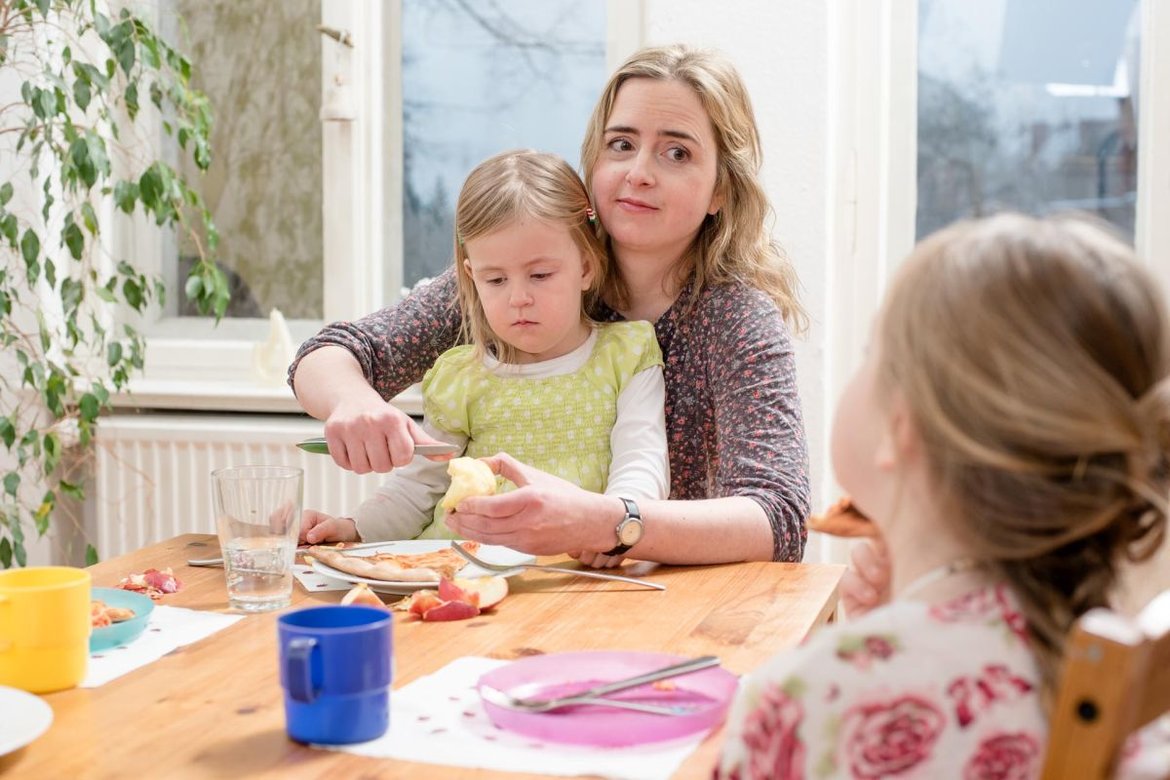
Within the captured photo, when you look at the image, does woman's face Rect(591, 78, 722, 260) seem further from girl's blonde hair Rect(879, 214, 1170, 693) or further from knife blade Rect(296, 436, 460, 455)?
girl's blonde hair Rect(879, 214, 1170, 693)

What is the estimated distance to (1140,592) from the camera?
273 cm

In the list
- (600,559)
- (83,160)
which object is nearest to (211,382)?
(83,160)

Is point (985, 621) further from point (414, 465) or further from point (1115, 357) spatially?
point (414, 465)

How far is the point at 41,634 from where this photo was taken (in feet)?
3.56

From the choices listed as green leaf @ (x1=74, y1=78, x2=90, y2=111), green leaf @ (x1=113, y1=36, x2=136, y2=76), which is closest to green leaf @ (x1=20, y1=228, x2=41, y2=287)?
green leaf @ (x1=74, y1=78, x2=90, y2=111)

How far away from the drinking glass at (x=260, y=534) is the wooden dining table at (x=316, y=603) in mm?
29

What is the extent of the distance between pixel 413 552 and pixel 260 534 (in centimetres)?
26

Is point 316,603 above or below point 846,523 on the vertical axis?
below

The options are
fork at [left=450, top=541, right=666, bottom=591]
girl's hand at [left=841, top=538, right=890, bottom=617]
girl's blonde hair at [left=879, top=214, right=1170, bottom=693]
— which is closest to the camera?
girl's blonde hair at [left=879, top=214, right=1170, bottom=693]

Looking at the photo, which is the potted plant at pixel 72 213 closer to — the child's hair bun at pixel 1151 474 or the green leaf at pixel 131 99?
the green leaf at pixel 131 99

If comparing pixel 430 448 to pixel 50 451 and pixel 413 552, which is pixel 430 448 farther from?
pixel 50 451

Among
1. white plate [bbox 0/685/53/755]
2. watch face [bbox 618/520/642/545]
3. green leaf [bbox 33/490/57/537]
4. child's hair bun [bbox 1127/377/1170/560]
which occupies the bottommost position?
green leaf [bbox 33/490/57/537]

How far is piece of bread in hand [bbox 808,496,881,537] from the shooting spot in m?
1.05

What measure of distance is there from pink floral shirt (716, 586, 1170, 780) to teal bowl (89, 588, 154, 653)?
701mm
